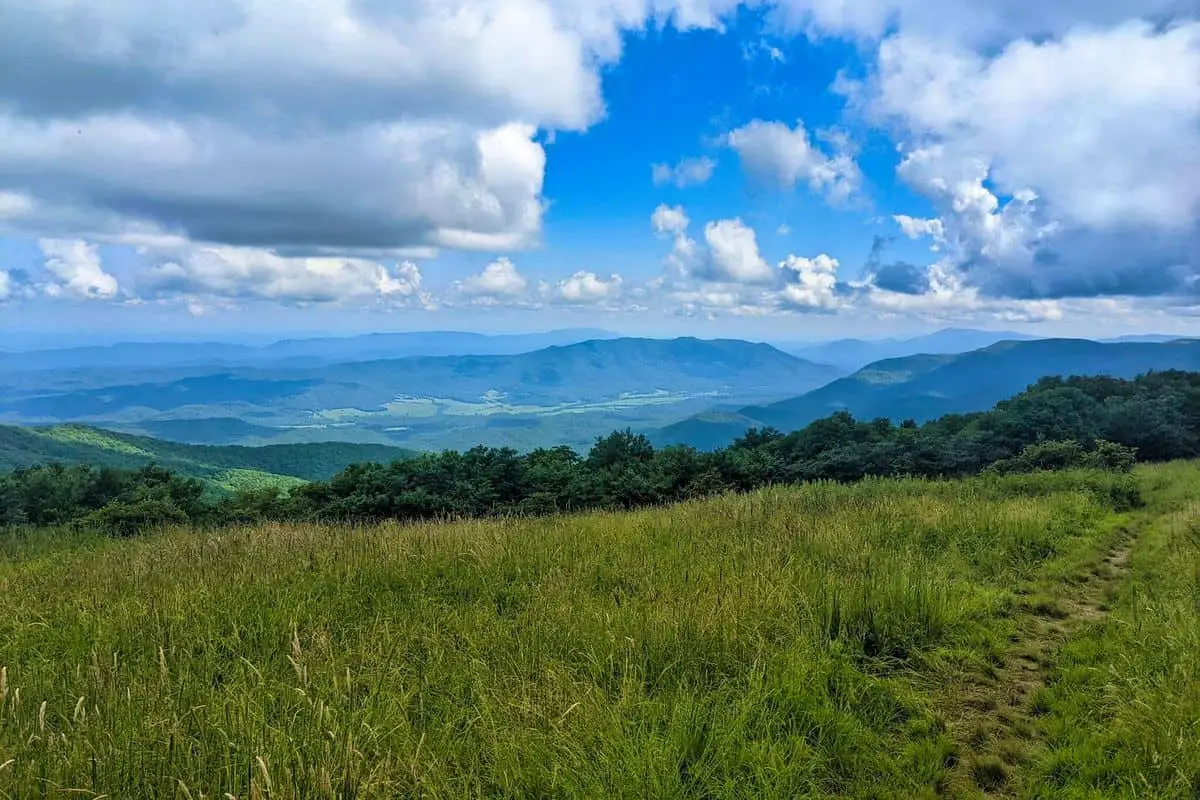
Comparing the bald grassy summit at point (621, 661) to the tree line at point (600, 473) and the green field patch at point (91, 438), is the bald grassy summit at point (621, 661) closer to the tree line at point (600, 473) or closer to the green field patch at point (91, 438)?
the tree line at point (600, 473)

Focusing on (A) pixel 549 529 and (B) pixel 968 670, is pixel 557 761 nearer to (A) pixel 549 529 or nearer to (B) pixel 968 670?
(B) pixel 968 670

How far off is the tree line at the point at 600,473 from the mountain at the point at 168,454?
69905 mm

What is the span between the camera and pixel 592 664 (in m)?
5.01

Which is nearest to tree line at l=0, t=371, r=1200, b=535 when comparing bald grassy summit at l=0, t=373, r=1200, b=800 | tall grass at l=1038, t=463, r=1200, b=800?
bald grassy summit at l=0, t=373, r=1200, b=800

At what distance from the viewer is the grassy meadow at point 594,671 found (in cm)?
372

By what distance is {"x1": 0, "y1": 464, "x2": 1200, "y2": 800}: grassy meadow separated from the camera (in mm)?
3721

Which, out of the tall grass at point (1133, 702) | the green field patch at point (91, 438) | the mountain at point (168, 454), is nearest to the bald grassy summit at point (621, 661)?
the tall grass at point (1133, 702)

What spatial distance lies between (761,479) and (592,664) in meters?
23.2

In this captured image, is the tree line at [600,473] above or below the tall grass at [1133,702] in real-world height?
below

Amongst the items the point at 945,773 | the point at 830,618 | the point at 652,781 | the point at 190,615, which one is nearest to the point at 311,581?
the point at 190,615

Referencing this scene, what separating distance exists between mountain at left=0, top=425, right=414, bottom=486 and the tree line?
69905 millimetres

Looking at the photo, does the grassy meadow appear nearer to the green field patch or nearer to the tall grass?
the tall grass

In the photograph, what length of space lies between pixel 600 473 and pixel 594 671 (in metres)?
21.3

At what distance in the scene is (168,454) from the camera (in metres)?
109
